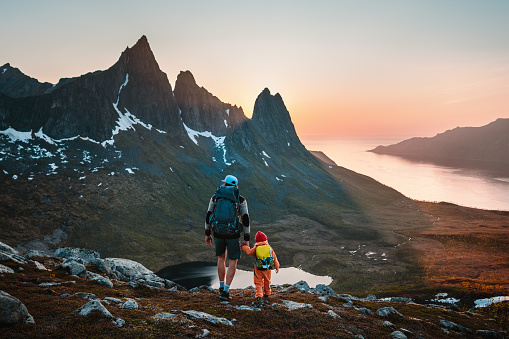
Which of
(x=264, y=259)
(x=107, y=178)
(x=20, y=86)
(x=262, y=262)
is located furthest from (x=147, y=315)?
(x=20, y=86)

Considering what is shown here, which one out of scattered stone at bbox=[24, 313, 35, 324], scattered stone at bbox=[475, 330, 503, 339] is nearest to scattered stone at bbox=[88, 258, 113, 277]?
scattered stone at bbox=[24, 313, 35, 324]

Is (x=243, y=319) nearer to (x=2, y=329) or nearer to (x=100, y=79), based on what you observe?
(x=2, y=329)

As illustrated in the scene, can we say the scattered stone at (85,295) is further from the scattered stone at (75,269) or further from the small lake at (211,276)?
the small lake at (211,276)

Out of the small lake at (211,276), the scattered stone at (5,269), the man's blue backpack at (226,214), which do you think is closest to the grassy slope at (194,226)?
the small lake at (211,276)

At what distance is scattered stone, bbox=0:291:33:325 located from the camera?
293 inches

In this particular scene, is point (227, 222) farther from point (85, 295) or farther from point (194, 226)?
point (194, 226)

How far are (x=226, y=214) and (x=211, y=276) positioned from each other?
8071 centimetres

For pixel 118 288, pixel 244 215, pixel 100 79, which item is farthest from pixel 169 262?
pixel 100 79

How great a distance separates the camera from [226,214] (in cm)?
1194

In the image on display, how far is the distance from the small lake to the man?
71134mm

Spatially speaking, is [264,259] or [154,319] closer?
[154,319]

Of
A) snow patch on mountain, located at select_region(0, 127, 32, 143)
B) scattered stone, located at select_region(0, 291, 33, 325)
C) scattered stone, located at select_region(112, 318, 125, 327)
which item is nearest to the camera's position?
scattered stone, located at select_region(0, 291, 33, 325)

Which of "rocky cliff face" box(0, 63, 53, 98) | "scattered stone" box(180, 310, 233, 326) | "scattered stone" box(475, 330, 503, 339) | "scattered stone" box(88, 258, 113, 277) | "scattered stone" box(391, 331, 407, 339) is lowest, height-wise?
"scattered stone" box(475, 330, 503, 339)

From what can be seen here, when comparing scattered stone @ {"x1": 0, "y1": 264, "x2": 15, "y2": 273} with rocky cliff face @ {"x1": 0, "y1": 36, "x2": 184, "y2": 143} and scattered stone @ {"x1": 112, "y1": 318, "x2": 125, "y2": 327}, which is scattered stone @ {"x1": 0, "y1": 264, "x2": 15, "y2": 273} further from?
rocky cliff face @ {"x1": 0, "y1": 36, "x2": 184, "y2": 143}
